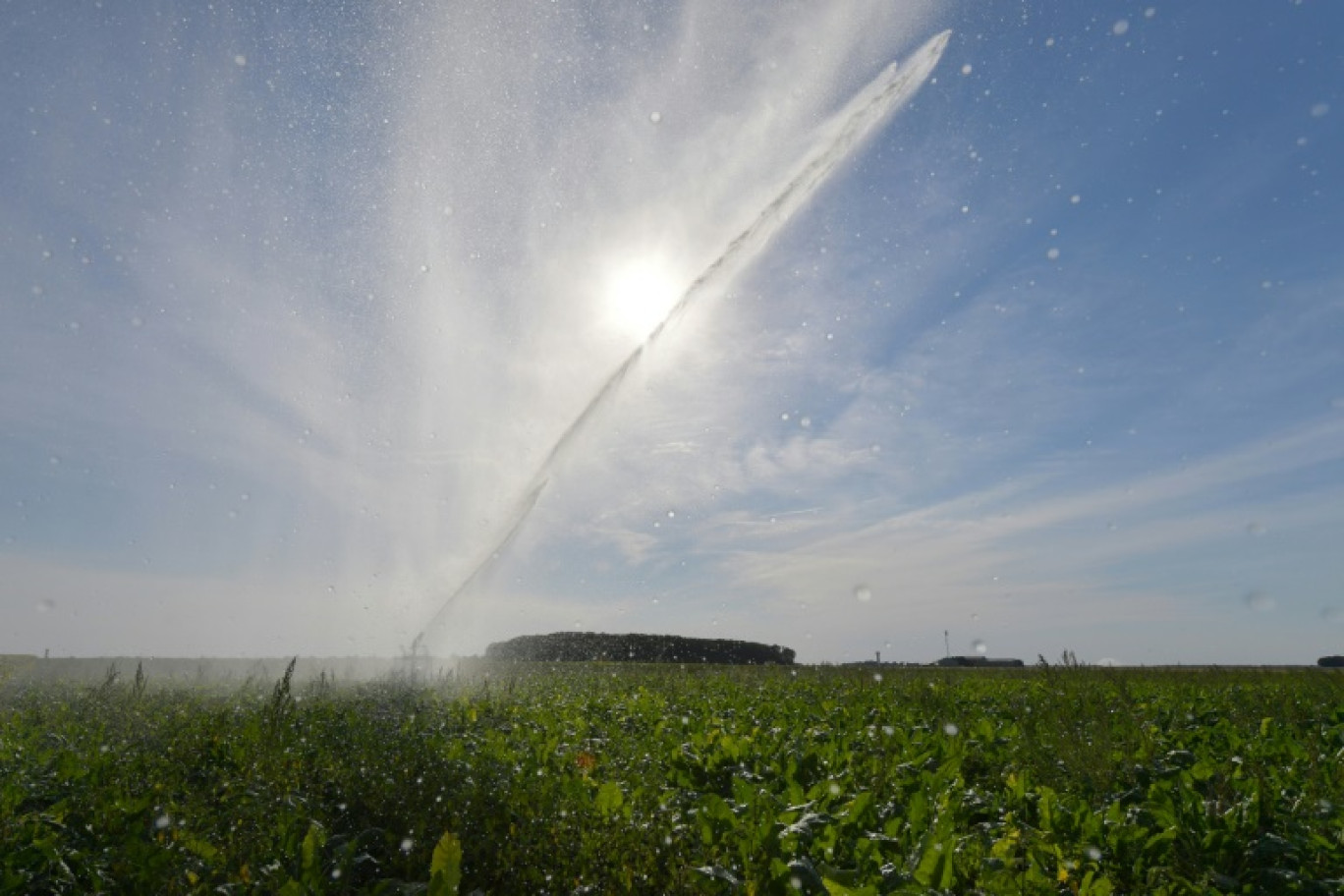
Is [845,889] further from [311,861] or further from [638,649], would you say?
[638,649]

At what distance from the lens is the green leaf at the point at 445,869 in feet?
11.8

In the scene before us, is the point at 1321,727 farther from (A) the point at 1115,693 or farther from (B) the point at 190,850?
(B) the point at 190,850

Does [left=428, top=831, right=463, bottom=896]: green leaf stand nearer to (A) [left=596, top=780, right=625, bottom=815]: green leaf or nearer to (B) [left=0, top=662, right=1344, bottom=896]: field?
(B) [left=0, top=662, right=1344, bottom=896]: field

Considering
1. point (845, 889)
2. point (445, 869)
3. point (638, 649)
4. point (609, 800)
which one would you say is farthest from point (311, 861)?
→ point (638, 649)

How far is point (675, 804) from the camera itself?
5.97 metres

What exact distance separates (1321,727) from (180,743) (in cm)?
1286

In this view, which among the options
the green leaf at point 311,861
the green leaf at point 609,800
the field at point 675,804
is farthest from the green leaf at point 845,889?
the green leaf at point 311,861

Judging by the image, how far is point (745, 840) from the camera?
4301 millimetres

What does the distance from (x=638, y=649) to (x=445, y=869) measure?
4912 centimetres

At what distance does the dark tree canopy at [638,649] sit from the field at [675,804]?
40374 millimetres

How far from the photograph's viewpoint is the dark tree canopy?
50.1 metres

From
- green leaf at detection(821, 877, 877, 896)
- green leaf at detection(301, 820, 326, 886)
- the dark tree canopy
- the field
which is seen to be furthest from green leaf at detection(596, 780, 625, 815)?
the dark tree canopy

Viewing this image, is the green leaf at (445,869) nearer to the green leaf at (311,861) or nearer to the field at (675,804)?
the field at (675,804)

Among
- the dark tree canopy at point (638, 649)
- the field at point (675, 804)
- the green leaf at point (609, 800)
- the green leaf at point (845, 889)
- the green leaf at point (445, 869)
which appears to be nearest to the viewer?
the green leaf at point (845, 889)
